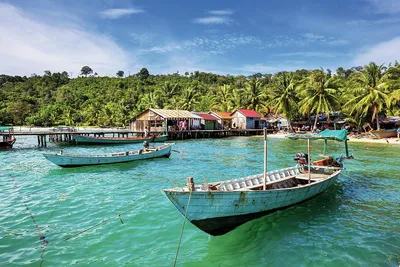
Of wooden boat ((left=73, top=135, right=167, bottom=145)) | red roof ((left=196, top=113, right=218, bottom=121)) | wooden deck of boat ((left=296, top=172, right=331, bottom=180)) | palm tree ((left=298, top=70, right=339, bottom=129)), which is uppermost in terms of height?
palm tree ((left=298, top=70, right=339, bottom=129))

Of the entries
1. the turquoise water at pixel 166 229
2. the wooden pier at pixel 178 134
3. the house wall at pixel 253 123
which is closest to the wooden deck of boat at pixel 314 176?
the turquoise water at pixel 166 229

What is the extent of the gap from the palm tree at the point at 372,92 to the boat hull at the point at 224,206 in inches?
1465

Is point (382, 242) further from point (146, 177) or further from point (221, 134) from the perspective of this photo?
point (221, 134)

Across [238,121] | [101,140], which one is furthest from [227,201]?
[238,121]

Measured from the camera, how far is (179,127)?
48.4 metres

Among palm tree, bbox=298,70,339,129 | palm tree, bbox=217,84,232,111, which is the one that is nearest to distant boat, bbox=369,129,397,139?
palm tree, bbox=298,70,339,129

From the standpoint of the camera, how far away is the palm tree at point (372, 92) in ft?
127

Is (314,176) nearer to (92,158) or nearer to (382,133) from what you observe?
(92,158)

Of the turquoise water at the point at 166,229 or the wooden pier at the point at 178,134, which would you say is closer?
the turquoise water at the point at 166,229

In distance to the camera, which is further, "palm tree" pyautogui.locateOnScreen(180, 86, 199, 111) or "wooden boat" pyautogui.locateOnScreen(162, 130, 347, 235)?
"palm tree" pyautogui.locateOnScreen(180, 86, 199, 111)

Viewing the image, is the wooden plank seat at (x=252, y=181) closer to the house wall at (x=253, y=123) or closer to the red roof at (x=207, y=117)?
the red roof at (x=207, y=117)

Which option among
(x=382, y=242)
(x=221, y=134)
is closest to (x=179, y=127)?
(x=221, y=134)

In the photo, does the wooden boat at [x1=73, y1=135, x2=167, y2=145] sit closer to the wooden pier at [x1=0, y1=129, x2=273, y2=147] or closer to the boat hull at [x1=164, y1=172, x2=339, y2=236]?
the wooden pier at [x1=0, y1=129, x2=273, y2=147]

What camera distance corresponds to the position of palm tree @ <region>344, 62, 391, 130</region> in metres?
38.8
